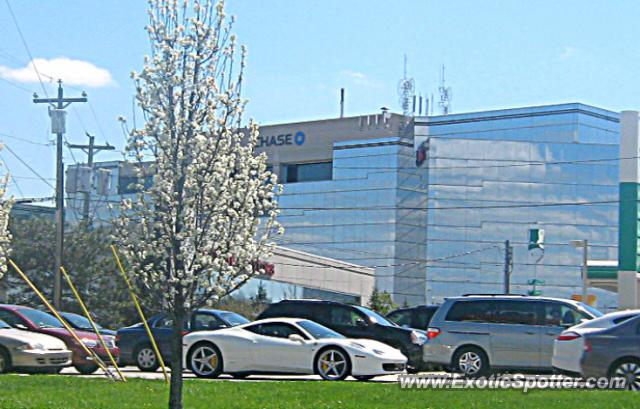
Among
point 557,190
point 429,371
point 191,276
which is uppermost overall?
point 557,190

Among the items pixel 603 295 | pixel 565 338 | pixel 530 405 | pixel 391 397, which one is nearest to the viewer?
pixel 530 405

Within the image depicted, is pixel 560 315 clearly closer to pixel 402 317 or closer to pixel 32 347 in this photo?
pixel 402 317

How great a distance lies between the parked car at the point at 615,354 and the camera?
16.5m

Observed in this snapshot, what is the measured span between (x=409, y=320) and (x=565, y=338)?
1005cm

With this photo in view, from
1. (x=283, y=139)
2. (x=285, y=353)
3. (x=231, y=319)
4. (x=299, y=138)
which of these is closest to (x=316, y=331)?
(x=285, y=353)

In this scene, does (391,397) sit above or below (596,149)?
below

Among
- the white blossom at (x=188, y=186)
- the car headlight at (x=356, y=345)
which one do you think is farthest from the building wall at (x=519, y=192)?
the white blossom at (x=188, y=186)

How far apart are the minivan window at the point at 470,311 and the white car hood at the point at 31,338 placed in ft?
25.8

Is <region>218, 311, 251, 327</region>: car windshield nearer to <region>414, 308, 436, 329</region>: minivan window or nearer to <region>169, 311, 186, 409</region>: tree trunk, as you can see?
<region>414, 308, 436, 329</region>: minivan window

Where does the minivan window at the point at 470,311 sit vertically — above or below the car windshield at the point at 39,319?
above

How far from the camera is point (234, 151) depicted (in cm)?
1144

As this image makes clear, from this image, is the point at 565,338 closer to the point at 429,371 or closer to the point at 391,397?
the point at 391,397

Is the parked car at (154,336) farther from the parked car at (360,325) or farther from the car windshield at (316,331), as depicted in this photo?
the car windshield at (316,331)

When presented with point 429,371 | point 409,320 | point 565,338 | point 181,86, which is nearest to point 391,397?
point 565,338
